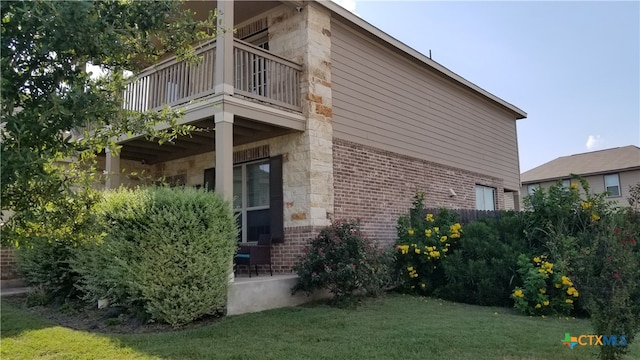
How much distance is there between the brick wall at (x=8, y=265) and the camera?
10.1m

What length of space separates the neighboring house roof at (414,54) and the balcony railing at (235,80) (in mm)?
1760

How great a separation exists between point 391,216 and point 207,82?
5.22 metres

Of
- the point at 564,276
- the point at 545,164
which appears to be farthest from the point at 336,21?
the point at 545,164

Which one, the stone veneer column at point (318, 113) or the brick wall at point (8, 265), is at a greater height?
the stone veneer column at point (318, 113)

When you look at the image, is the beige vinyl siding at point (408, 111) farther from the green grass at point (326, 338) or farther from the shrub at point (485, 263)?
the green grass at point (326, 338)

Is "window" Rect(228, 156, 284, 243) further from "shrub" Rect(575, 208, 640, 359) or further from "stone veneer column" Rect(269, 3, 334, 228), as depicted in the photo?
"shrub" Rect(575, 208, 640, 359)

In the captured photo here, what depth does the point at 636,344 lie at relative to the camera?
18.0 feet

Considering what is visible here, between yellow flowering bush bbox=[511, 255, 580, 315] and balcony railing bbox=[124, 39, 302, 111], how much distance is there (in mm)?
5169

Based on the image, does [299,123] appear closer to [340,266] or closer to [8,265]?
[340,266]

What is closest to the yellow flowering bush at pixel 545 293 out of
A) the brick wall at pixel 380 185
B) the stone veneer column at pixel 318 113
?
the brick wall at pixel 380 185

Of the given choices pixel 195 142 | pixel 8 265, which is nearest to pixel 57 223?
pixel 195 142

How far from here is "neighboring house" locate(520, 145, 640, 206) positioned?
2495 centimetres

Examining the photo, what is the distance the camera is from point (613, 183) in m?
25.7

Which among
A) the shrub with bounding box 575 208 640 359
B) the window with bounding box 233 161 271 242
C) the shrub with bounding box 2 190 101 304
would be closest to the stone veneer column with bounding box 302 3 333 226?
Result: the window with bounding box 233 161 271 242
